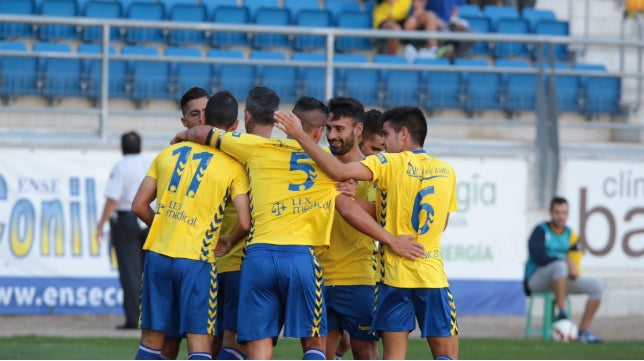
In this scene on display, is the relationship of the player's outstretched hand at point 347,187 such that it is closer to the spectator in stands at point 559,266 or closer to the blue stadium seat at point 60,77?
the spectator in stands at point 559,266

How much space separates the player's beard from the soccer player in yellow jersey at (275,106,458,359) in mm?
259

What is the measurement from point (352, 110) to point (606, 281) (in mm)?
8657

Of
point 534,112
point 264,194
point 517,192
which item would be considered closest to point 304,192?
point 264,194

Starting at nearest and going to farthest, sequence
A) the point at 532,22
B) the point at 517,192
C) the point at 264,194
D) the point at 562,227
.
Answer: the point at 264,194, the point at 562,227, the point at 517,192, the point at 532,22

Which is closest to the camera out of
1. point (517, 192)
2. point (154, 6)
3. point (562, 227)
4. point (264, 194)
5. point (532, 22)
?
point (264, 194)

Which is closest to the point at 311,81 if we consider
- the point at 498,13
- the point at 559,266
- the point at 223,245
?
the point at 559,266

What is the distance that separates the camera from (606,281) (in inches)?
601

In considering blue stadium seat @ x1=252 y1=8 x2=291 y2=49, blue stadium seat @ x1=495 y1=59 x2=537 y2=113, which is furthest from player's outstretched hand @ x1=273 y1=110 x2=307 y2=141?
blue stadium seat @ x1=252 y1=8 x2=291 y2=49

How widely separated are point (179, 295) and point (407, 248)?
1441 mm

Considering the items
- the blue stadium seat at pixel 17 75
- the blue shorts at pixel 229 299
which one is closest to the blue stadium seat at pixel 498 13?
the blue stadium seat at pixel 17 75

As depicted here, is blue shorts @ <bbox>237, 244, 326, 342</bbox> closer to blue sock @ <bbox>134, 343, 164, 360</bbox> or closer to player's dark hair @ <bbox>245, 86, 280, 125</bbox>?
blue sock @ <bbox>134, 343, 164, 360</bbox>

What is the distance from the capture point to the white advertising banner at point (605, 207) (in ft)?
49.7

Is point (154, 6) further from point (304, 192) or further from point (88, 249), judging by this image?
point (304, 192)

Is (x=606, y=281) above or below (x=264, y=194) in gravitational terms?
below
